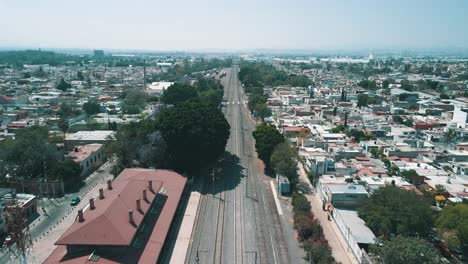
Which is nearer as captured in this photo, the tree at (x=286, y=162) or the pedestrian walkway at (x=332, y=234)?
the pedestrian walkway at (x=332, y=234)

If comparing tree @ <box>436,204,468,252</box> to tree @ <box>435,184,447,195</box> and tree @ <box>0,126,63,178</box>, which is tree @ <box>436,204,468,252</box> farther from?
Answer: tree @ <box>0,126,63,178</box>

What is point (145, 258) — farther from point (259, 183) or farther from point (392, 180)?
point (392, 180)

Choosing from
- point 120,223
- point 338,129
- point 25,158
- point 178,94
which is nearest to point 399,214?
point 120,223

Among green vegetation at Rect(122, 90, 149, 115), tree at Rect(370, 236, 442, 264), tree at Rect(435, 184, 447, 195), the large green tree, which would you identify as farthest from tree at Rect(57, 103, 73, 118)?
tree at Rect(435, 184, 447, 195)

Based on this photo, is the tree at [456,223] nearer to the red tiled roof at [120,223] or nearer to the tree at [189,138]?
the red tiled roof at [120,223]

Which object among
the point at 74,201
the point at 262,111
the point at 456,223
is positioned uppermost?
the point at 262,111

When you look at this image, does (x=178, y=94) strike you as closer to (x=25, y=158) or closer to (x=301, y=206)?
(x=25, y=158)

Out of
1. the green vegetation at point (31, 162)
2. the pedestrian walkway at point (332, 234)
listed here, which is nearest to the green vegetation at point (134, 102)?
the green vegetation at point (31, 162)
